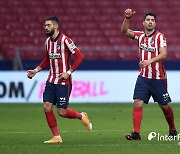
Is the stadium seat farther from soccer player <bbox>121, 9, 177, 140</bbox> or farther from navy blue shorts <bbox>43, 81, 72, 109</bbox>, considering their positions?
navy blue shorts <bbox>43, 81, 72, 109</bbox>

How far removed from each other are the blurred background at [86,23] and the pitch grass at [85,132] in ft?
20.2

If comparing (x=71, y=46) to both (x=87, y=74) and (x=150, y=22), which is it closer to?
(x=150, y=22)

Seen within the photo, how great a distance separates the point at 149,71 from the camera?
12.4 metres

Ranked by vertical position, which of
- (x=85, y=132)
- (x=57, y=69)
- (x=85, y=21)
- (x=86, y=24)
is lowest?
(x=85, y=132)

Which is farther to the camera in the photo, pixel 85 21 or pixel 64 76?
pixel 85 21

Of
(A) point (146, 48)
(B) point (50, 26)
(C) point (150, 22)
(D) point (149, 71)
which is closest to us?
(B) point (50, 26)

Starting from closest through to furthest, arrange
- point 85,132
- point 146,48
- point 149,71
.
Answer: point 146,48, point 149,71, point 85,132

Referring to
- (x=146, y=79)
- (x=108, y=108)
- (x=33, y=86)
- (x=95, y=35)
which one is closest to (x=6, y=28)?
(x=95, y=35)

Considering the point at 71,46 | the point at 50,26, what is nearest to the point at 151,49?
the point at 71,46

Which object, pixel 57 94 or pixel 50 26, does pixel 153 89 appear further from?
pixel 50 26

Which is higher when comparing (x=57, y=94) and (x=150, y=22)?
(x=150, y=22)

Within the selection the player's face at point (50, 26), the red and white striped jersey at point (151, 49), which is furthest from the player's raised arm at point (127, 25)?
the player's face at point (50, 26)

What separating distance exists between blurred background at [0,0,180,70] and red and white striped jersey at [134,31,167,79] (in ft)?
Result: 46.0

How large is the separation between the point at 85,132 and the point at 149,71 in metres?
2.01
